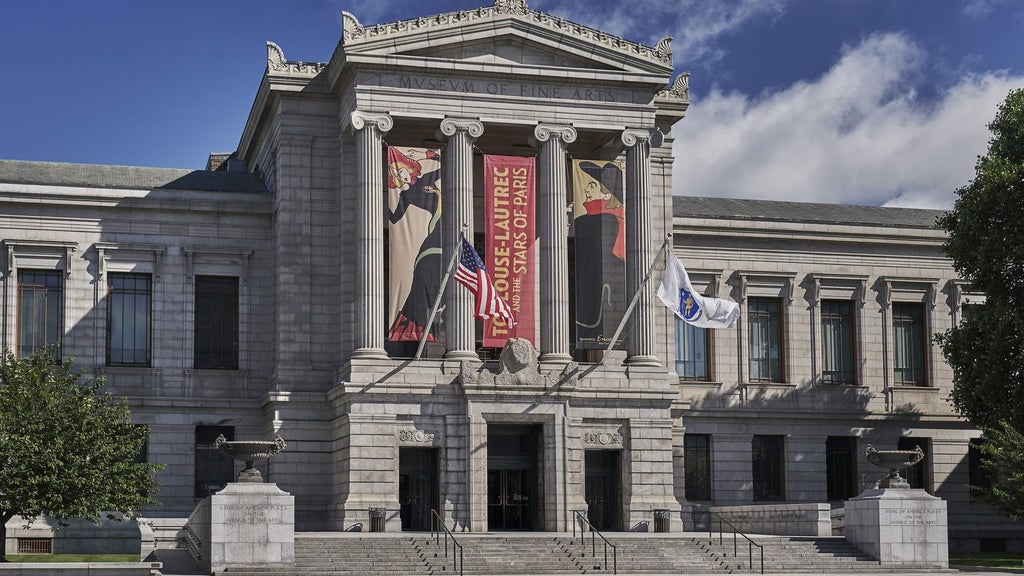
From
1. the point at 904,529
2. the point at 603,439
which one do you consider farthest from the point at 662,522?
the point at 904,529

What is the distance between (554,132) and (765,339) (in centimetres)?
1421

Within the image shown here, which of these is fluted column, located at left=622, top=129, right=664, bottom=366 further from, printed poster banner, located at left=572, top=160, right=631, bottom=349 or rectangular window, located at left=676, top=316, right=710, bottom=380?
rectangular window, located at left=676, top=316, right=710, bottom=380

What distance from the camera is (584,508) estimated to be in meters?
47.4

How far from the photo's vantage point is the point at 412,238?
4875 cm

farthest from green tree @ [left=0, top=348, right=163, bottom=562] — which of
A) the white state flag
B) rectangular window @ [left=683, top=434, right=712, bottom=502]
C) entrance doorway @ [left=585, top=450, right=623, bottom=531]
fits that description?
rectangular window @ [left=683, top=434, right=712, bottom=502]

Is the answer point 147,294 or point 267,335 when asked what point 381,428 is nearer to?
point 267,335

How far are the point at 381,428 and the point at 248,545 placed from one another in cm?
974

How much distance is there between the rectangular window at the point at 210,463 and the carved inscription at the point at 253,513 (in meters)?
13.9

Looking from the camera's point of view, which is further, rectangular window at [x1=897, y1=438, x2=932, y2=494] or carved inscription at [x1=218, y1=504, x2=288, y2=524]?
rectangular window at [x1=897, y1=438, x2=932, y2=494]

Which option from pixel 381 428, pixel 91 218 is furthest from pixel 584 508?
pixel 91 218

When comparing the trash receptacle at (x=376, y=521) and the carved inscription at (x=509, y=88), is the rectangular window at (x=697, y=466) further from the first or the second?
the trash receptacle at (x=376, y=521)

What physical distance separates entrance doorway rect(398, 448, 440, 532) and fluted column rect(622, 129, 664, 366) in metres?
7.61

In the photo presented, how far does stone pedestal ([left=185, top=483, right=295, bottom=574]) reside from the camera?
123 feet

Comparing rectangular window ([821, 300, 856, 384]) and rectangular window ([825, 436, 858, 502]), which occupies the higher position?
rectangular window ([821, 300, 856, 384])
